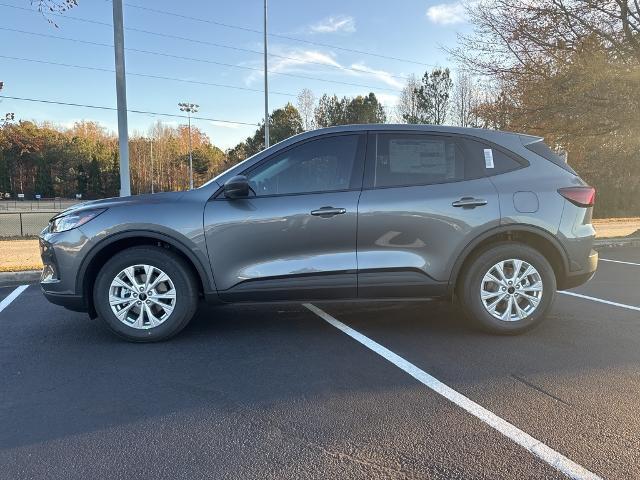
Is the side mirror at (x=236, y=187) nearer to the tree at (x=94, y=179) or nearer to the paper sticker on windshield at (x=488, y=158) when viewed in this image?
the paper sticker on windshield at (x=488, y=158)

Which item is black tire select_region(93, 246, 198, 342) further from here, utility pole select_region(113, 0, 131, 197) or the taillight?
utility pole select_region(113, 0, 131, 197)

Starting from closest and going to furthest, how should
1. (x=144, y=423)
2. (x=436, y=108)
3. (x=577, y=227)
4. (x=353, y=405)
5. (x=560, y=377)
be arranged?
1. (x=144, y=423)
2. (x=353, y=405)
3. (x=560, y=377)
4. (x=577, y=227)
5. (x=436, y=108)

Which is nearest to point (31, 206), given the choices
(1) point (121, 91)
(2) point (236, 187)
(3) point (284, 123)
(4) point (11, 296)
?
(3) point (284, 123)

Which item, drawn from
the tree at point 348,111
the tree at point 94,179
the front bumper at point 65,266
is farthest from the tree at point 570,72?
the tree at point 94,179

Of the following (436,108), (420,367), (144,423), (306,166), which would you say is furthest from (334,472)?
(436,108)

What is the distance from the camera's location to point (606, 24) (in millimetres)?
14477

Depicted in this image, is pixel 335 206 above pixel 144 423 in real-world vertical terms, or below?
above

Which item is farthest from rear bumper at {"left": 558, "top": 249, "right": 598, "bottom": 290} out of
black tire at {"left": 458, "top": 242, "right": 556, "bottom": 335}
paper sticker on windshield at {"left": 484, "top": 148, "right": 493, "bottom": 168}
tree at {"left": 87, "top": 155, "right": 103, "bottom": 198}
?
tree at {"left": 87, "top": 155, "right": 103, "bottom": 198}

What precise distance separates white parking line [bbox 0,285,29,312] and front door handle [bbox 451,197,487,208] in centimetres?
527

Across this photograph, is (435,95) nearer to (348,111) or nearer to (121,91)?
(348,111)

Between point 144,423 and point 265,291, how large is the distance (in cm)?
158

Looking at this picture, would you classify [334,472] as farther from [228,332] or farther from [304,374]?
[228,332]

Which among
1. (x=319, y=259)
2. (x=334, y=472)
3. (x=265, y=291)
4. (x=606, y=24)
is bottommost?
(x=334, y=472)

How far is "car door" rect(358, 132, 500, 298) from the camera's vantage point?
428 cm
